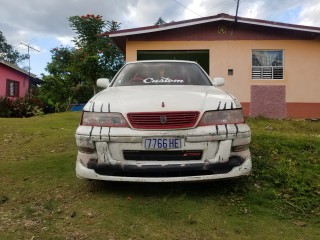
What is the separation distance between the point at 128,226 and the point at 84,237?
379mm

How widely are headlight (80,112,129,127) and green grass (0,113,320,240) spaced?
29.4 inches

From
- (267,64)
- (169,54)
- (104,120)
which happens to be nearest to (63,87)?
(169,54)

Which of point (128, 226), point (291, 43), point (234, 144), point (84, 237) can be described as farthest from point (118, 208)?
point (291, 43)

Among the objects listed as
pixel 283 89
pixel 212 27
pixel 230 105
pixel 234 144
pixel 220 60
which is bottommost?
pixel 234 144

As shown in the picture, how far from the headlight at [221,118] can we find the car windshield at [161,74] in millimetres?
1318

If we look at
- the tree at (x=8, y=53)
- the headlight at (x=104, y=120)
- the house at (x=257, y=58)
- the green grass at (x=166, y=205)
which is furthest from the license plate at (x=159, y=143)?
the tree at (x=8, y=53)

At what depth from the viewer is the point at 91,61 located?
62.1ft

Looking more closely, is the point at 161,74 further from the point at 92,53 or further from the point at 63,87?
the point at 63,87

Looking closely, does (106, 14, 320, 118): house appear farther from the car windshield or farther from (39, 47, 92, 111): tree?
(39, 47, 92, 111): tree

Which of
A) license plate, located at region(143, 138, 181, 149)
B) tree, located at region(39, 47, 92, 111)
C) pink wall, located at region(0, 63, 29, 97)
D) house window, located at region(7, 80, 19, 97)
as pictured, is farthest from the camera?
tree, located at region(39, 47, 92, 111)

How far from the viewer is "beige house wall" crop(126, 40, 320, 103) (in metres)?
12.6

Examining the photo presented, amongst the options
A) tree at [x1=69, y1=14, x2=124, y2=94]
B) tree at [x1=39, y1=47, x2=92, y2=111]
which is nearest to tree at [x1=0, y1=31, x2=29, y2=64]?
tree at [x1=39, y1=47, x2=92, y2=111]

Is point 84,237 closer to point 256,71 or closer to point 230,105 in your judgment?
point 230,105

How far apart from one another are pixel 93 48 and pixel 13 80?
7.85 m
